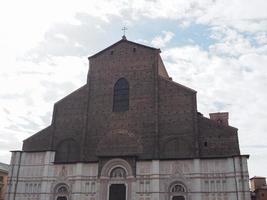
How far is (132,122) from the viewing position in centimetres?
2356

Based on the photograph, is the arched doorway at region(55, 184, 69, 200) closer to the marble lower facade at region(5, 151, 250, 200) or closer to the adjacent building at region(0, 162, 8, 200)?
the marble lower facade at region(5, 151, 250, 200)

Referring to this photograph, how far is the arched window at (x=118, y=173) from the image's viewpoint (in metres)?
22.4

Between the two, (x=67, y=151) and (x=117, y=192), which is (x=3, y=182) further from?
(x=117, y=192)

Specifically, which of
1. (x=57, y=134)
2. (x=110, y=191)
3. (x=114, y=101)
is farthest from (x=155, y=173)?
(x=57, y=134)

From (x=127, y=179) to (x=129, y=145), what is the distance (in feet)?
7.66

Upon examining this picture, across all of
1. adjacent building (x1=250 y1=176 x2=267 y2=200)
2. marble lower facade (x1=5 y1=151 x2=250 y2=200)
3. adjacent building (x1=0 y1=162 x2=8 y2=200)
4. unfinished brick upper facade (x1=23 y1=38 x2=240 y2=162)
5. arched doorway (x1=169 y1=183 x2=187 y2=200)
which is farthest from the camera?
adjacent building (x1=0 y1=162 x2=8 y2=200)

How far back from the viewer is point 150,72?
2473 centimetres

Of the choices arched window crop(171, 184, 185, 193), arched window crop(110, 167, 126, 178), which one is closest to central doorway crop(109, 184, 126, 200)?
arched window crop(110, 167, 126, 178)

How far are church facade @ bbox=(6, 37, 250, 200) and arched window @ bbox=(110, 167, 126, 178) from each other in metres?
0.07

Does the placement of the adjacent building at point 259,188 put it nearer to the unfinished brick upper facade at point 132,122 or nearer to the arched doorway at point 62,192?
the unfinished brick upper facade at point 132,122

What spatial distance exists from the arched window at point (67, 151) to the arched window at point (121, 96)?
4.03 m

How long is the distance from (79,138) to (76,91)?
4030 mm

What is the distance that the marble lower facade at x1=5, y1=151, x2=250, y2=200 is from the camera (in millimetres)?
20391

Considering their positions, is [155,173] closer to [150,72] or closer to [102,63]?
[150,72]
